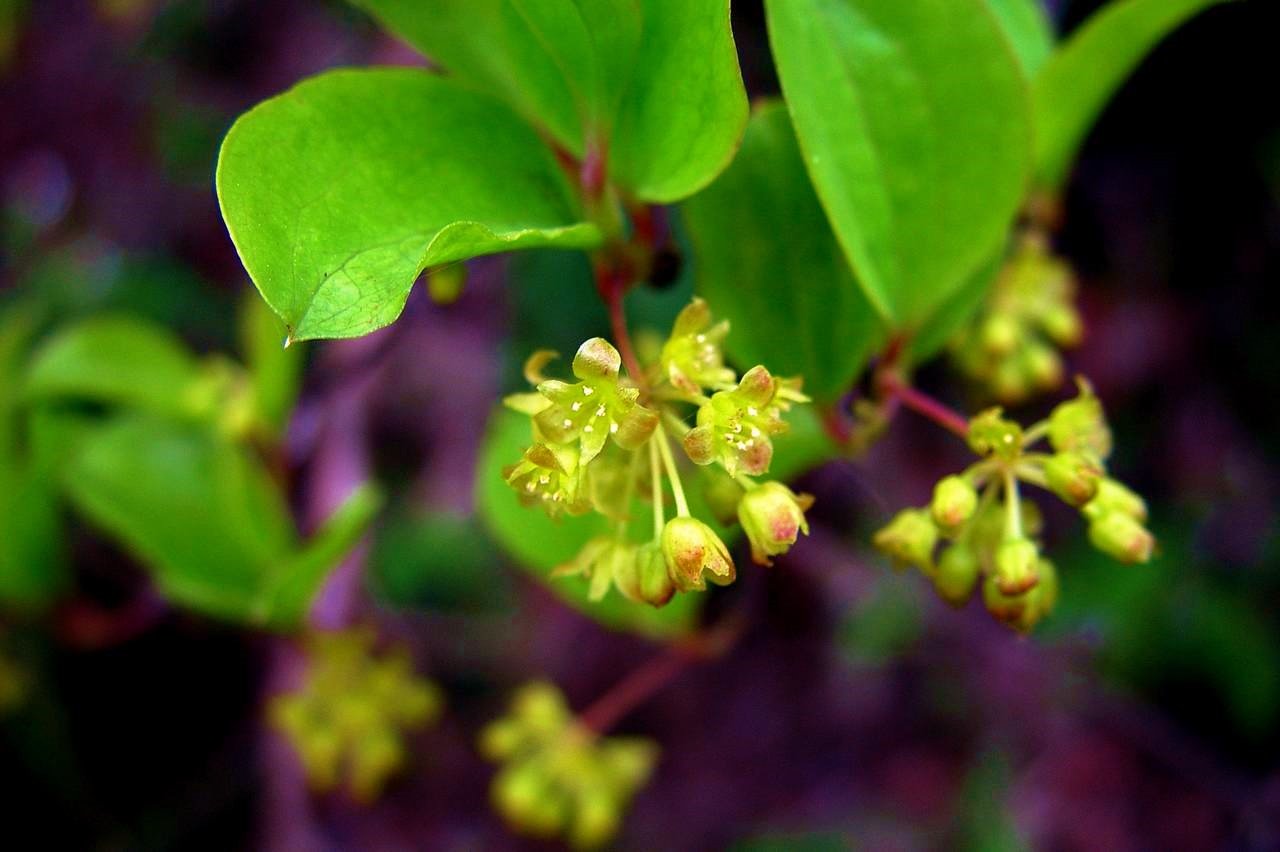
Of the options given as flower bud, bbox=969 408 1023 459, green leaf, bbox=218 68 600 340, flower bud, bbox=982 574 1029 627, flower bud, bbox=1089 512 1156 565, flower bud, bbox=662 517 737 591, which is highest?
green leaf, bbox=218 68 600 340

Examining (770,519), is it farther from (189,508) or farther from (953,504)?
(189,508)

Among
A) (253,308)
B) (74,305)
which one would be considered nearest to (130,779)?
(74,305)

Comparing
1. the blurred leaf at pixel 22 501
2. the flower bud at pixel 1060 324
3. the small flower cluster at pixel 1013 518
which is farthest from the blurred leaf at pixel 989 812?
the blurred leaf at pixel 22 501

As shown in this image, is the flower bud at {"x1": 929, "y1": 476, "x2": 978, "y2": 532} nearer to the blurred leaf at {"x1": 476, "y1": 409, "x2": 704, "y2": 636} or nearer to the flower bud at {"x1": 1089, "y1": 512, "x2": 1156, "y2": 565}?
the flower bud at {"x1": 1089, "y1": 512, "x2": 1156, "y2": 565}

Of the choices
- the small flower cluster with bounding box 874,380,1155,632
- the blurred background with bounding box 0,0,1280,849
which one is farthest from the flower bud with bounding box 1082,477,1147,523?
the blurred background with bounding box 0,0,1280,849

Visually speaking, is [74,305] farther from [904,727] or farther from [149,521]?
[904,727]

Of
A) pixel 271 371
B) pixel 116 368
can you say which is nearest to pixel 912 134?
pixel 271 371
